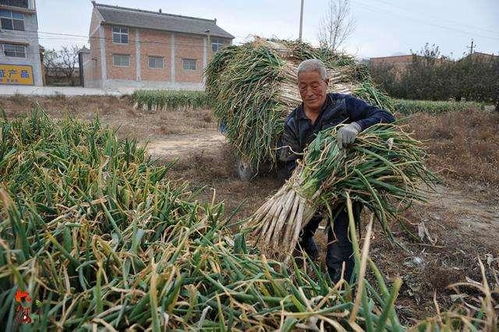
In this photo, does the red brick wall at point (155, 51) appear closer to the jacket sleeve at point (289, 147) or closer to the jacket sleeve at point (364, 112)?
the jacket sleeve at point (289, 147)

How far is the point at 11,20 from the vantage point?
31.9 meters

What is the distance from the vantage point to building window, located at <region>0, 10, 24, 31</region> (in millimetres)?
31547

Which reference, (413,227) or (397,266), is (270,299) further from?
(413,227)

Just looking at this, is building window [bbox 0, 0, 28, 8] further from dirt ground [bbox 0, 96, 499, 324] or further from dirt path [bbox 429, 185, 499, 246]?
dirt path [bbox 429, 185, 499, 246]

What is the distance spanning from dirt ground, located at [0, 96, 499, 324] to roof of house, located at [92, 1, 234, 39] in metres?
27.5

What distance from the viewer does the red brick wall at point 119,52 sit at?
34.4 metres

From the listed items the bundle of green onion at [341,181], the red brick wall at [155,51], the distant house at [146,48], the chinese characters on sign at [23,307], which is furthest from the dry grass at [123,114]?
the red brick wall at [155,51]

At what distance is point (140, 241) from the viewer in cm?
126

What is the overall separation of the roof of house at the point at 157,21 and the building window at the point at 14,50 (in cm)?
785

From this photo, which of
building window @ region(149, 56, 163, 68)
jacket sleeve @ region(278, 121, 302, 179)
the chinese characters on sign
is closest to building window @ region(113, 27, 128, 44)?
building window @ region(149, 56, 163, 68)

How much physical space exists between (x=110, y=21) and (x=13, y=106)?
19.8 m

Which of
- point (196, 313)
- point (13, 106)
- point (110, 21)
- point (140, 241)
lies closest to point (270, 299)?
point (196, 313)

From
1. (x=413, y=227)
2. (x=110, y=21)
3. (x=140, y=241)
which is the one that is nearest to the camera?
(x=140, y=241)

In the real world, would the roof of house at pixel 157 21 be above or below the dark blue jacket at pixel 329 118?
above
